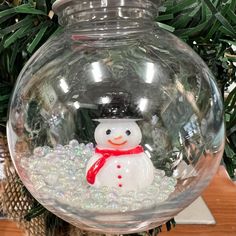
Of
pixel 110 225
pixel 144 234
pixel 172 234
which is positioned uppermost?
pixel 110 225

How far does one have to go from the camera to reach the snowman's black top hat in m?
0.28

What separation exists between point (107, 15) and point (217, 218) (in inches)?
19.7

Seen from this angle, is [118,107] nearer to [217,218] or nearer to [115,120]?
[115,120]

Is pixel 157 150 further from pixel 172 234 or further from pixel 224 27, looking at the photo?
pixel 172 234

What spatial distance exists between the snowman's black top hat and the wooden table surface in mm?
398

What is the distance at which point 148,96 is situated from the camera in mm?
283

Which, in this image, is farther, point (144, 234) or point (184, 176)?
point (144, 234)

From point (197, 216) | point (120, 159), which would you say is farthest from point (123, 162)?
point (197, 216)

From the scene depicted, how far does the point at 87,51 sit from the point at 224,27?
0.40ft

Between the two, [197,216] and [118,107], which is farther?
[197,216]

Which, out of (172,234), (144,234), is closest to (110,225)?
(144,234)

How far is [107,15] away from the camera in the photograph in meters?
0.29

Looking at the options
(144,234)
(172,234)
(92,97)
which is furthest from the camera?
(172,234)

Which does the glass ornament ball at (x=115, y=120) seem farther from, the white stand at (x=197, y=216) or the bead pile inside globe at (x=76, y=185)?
the white stand at (x=197, y=216)
